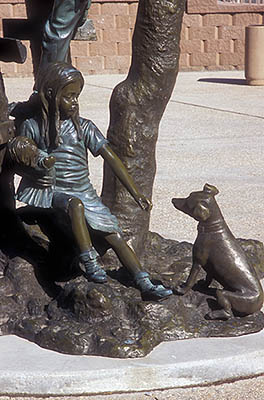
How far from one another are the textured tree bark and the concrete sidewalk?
1.25 metres

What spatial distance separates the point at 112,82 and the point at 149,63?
41.3ft

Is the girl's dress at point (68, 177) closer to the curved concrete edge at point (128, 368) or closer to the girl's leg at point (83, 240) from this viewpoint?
the girl's leg at point (83, 240)

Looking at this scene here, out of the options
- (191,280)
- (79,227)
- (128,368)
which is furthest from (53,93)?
(128,368)

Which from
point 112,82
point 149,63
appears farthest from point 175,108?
point 149,63

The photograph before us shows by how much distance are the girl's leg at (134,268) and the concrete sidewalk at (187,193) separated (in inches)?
12.2

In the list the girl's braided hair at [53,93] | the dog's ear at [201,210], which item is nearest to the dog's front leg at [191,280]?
the dog's ear at [201,210]

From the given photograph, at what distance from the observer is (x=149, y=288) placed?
4.58 m

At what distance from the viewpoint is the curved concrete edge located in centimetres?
411

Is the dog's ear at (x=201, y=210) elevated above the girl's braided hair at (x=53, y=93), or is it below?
below

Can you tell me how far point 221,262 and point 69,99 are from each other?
1.23 m

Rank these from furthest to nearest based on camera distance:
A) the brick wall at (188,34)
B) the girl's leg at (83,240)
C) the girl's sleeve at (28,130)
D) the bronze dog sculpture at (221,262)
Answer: the brick wall at (188,34) → the girl's sleeve at (28,130) → the bronze dog sculpture at (221,262) → the girl's leg at (83,240)

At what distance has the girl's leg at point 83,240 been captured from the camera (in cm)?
449

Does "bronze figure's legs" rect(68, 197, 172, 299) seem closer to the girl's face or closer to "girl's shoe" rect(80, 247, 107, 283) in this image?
"girl's shoe" rect(80, 247, 107, 283)

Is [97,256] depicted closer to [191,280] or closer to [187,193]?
[191,280]
